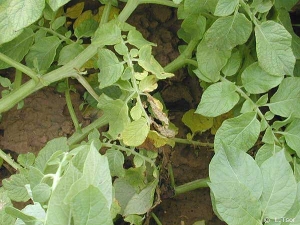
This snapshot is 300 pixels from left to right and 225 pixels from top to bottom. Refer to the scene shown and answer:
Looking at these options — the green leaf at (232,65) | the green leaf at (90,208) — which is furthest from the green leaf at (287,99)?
the green leaf at (90,208)

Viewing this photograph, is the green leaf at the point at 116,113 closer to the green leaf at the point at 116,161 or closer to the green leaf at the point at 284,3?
the green leaf at the point at 116,161

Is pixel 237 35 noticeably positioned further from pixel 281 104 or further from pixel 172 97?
pixel 172 97

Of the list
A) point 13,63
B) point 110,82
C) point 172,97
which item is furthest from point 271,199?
point 172,97

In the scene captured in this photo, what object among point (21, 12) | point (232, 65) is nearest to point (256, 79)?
point (232, 65)

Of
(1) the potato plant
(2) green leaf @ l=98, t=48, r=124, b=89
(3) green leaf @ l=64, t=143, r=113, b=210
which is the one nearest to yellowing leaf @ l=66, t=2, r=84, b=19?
(1) the potato plant

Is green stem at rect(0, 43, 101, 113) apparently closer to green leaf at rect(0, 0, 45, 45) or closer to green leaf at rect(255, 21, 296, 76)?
green leaf at rect(0, 0, 45, 45)

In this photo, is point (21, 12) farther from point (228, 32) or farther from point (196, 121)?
point (196, 121)

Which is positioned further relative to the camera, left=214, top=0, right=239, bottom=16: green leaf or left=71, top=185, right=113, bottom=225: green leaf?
left=214, top=0, right=239, bottom=16: green leaf
